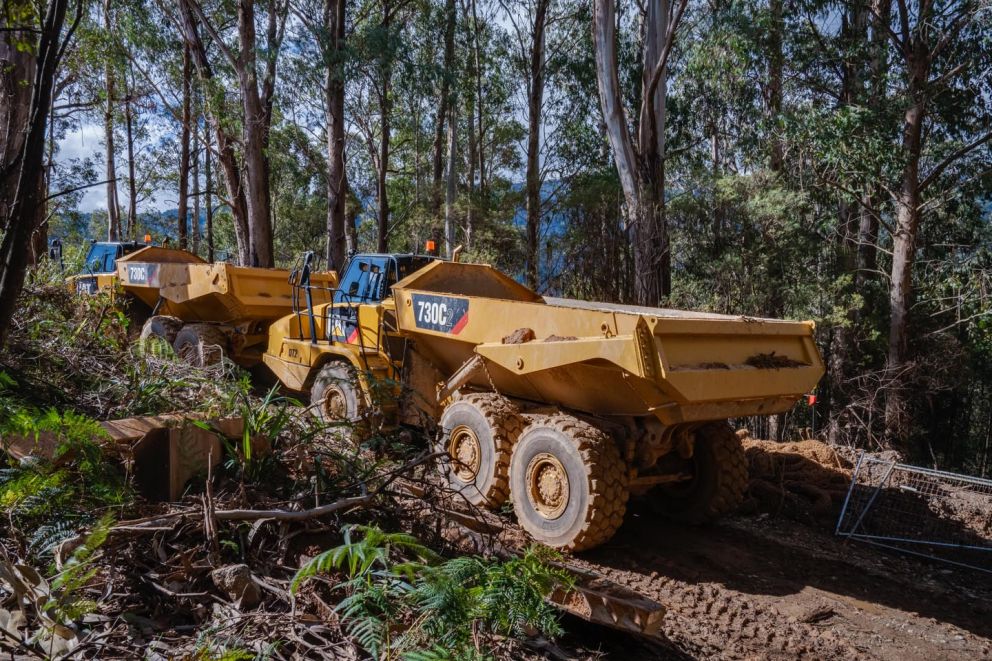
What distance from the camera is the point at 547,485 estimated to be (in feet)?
18.1

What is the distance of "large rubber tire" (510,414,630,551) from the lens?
203 inches

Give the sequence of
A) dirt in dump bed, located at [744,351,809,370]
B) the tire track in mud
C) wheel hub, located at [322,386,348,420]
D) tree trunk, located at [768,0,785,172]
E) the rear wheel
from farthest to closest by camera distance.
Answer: tree trunk, located at [768,0,785,172] → the rear wheel → wheel hub, located at [322,386,348,420] → dirt in dump bed, located at [744,351,809,370] → the tire track in mud

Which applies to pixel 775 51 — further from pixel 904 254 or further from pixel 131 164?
pixel 131 164

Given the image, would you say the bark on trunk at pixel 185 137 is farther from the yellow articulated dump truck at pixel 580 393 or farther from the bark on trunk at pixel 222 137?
the yellow articulated dump truck at pixel 580 393

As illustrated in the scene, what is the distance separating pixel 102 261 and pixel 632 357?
12.0 m

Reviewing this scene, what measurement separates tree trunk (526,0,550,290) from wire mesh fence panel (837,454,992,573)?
486 inches

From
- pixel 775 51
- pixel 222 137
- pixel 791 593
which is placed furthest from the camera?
pixel 222 137

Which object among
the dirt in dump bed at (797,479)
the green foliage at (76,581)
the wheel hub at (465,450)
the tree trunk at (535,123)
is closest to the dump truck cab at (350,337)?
the wheel hub at (465,450)

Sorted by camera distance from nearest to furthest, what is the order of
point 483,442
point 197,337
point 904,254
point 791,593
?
point 791,593
point 483,442
point 197,337
point 904,254

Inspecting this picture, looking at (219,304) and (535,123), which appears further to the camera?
(535,123)

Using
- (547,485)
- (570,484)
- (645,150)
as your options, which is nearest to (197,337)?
(547,485)

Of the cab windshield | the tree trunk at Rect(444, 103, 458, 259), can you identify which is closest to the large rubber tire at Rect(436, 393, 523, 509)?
the cab windshield

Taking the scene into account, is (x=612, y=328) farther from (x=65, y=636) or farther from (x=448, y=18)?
(x=448, y=18)

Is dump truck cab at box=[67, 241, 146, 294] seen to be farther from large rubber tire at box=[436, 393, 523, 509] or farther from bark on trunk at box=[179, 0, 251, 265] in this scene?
large rubber tire at box=[436, 393, 523, 509]
